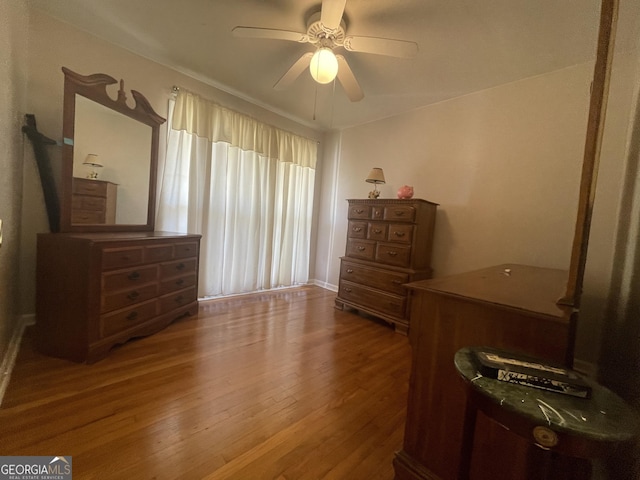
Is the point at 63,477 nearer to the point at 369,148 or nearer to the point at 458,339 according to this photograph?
the point at 458,339

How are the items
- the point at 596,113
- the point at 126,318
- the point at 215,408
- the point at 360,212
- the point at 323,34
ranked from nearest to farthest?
the point at 596,113, the point at 215,408, the point at 323,34, the point at 126,318, the point at 360,212

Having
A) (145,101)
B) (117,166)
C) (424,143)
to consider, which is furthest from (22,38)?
(424,143)

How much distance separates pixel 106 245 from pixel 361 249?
239 centimetres

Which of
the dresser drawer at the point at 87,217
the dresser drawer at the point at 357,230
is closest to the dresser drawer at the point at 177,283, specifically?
the dresser drawer at the point at 87,217

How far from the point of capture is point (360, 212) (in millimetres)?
3066

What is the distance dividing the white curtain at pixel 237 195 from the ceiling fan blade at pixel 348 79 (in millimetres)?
1543

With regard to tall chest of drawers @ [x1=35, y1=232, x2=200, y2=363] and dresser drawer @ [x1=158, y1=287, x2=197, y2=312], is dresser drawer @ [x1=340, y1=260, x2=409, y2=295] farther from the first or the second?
tall chest of drawers @ [x1=35, y1=232, x2=200, y2=363]

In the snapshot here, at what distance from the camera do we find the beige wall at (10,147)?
4.38 feet

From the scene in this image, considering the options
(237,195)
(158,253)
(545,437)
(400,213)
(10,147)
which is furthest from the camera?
(237,195)

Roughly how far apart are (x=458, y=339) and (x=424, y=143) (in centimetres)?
267

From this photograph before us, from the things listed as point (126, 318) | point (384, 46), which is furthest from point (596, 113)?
Answer: point (126, 318)

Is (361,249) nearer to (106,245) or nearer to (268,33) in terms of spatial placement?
(268,33)

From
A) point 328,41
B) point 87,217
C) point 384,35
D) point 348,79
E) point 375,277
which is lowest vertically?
point 375,277

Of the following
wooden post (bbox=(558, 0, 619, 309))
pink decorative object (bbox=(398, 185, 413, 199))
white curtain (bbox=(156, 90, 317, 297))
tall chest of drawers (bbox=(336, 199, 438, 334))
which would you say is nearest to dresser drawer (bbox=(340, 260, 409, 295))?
tall chest of drawers (bbox=(336, 199, 438, 334))
